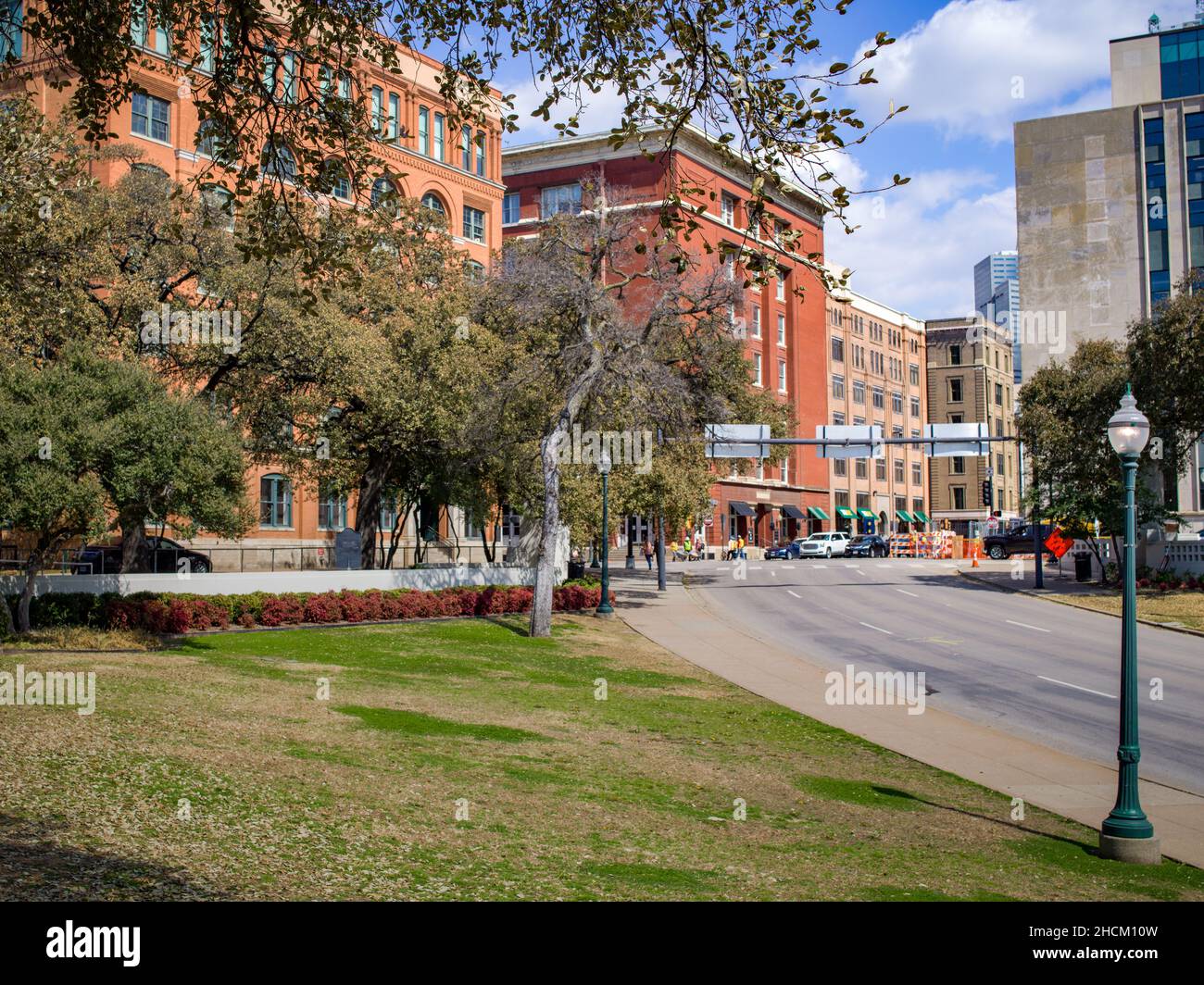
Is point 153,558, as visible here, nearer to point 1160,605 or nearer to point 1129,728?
point 1160,605

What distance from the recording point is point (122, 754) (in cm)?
1045

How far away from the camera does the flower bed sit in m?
21.2

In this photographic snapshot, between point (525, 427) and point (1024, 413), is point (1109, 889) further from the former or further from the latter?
point (1024, 413)

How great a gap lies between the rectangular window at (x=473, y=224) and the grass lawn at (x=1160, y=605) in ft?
127

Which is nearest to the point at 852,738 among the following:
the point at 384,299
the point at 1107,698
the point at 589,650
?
the point at 1107,698

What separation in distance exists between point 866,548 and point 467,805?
67.2 meters

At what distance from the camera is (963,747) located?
15.9m

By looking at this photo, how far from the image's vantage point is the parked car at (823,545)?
72.5 m

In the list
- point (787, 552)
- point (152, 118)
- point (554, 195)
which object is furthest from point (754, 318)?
point (152, 118)

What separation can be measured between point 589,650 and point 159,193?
18.0 m

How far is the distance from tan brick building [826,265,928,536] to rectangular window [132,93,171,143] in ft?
195

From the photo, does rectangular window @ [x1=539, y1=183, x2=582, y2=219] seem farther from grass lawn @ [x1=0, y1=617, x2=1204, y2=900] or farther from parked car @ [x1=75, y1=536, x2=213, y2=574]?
grass lawn @ [x1=0, y1=617, x2=1204, y2=900]

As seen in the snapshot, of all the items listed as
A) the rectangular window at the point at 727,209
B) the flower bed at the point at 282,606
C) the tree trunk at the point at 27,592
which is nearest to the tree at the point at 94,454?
the tree trunk at the point at 27,592
